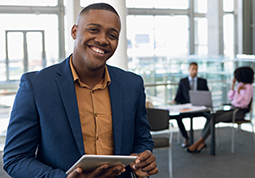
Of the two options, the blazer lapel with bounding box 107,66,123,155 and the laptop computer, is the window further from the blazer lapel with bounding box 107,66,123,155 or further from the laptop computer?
the blazer lapel with bounding box 107,66,123,155

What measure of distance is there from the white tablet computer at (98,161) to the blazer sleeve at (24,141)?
4.3 inches

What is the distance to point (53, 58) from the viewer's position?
11.9 m

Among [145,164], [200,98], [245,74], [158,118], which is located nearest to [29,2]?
[200,98]

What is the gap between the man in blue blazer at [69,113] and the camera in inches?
50.5

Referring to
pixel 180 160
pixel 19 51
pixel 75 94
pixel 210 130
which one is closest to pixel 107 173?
pixel 75 94

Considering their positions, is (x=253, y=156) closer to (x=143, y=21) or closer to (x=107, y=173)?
(x=107, y=173)

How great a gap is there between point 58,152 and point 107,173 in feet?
0.76

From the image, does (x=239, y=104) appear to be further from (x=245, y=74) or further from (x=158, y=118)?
(x=158, y=118)

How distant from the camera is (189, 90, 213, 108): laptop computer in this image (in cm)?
497

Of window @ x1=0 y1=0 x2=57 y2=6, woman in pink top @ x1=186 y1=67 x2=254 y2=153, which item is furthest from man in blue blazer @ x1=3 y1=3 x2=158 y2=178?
window @ x1=0 y1=0 x2=57 y2=6

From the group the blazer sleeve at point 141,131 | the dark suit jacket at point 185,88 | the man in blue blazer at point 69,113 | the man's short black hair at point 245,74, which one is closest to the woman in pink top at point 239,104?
the man's short black hair at point 245,74

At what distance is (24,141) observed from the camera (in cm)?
128

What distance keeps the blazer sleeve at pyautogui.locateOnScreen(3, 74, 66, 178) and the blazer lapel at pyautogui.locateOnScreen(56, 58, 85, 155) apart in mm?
126

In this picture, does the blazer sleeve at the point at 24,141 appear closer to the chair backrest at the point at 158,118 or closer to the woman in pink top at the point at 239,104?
the chair backrest at the point at 158,118
